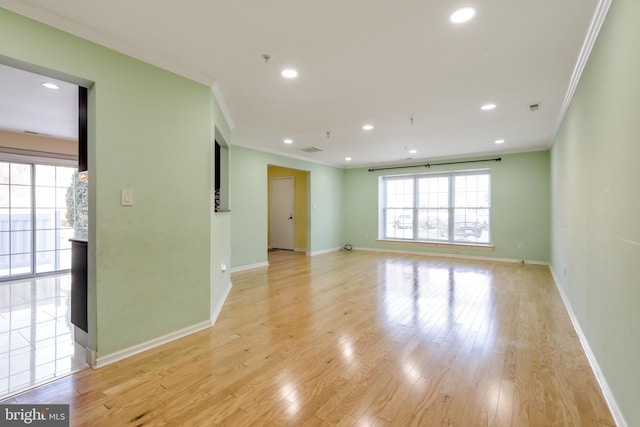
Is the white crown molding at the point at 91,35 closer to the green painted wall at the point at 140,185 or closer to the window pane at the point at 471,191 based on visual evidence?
the green painted wall at the point at 140,185

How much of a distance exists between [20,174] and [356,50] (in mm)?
6106

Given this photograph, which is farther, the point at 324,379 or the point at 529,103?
the point at 529,103

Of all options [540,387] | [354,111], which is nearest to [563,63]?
[354,111]

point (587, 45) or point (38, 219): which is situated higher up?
point (587, 45)

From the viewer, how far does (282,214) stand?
343 inches

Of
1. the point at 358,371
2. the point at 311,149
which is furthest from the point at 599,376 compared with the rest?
the point at 311,149

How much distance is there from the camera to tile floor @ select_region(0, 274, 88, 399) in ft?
6.86

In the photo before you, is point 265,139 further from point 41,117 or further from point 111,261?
point 111,261

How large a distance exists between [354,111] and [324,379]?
3118mm

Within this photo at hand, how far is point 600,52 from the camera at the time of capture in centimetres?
205

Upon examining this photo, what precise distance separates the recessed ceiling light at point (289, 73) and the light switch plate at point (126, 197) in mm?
1708

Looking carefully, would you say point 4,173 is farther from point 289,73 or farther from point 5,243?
point 289,73

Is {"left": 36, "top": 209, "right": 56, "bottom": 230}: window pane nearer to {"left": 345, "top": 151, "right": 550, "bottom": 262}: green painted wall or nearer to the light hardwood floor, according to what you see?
the light hardwood floor

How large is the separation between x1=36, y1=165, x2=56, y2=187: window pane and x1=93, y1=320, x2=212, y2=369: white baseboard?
15.8 ft
